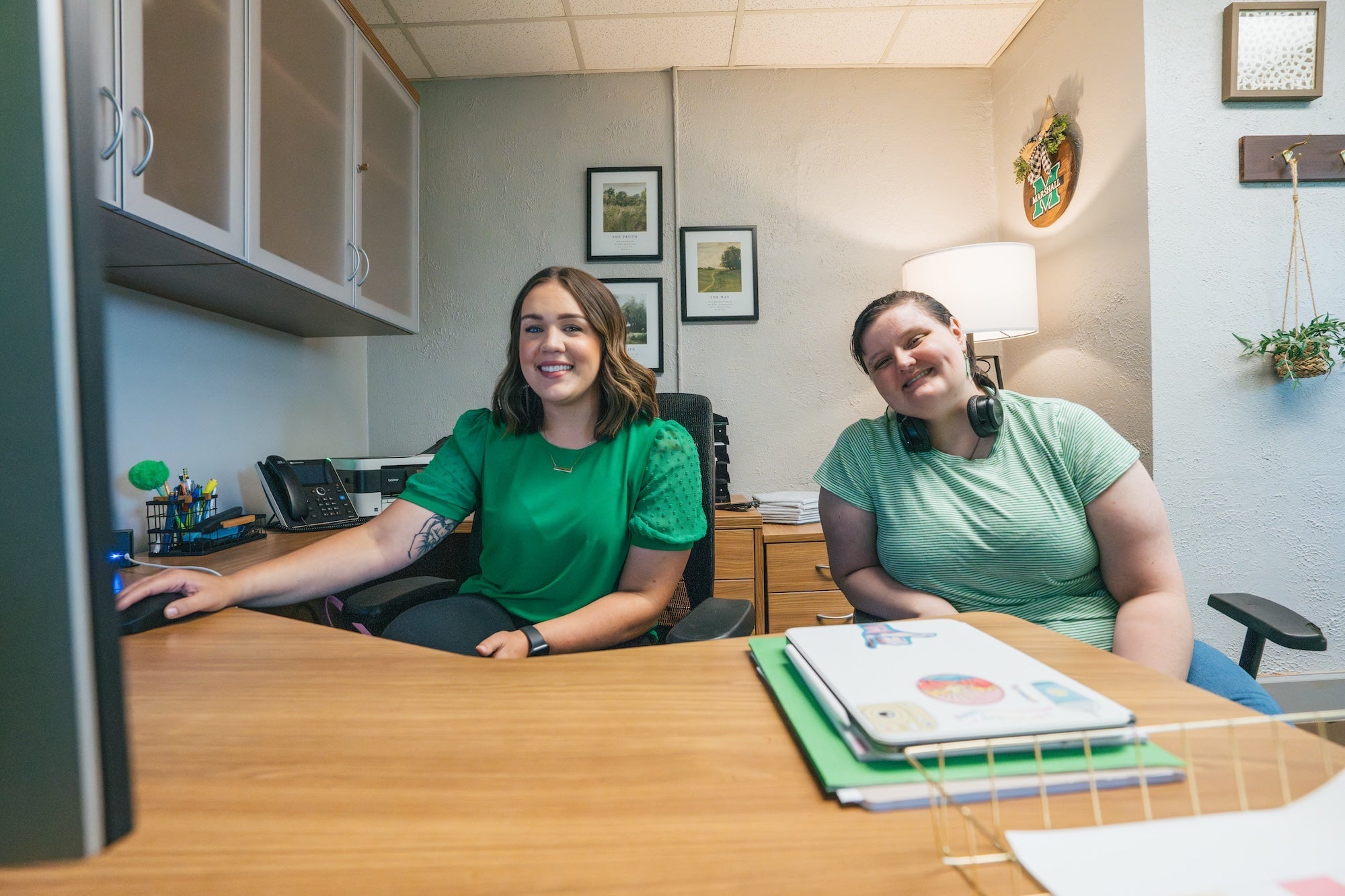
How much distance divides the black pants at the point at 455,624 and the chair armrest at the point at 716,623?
0.20 metres

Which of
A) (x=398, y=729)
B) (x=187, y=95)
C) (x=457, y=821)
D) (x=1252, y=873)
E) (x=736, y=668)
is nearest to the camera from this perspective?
(x=1252, y=873)

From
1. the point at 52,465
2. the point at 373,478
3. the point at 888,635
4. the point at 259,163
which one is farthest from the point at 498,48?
the point at 52,465

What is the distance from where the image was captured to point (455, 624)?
1.21m

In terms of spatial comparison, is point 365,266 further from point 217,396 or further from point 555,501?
point 555,501

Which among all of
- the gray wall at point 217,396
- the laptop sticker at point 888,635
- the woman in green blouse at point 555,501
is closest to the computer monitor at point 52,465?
the laptop sticker at point 888,635

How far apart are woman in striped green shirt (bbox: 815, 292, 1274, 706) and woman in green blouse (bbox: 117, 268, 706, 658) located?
1.14 feet

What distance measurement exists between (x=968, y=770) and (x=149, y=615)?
3.21 ft

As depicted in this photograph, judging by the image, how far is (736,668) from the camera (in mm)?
705

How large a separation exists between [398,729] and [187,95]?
1443 mm

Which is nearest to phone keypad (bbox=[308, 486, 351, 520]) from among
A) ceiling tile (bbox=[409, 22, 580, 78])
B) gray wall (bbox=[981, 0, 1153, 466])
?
ceiling tile (bbox=[409, 22, 580, 78])

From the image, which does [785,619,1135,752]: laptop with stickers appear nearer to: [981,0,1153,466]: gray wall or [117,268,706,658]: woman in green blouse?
[117,268,706,658]: woman in green blouse

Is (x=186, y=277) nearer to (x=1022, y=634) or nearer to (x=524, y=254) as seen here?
(x=524, y=254)

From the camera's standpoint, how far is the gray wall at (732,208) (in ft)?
9.34

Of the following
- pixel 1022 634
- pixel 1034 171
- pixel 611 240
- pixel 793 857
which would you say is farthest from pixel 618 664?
pixel 1034 171
